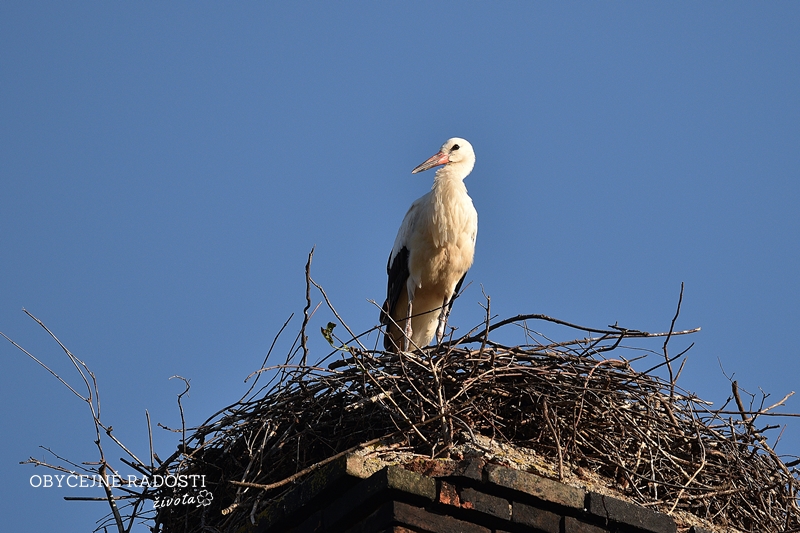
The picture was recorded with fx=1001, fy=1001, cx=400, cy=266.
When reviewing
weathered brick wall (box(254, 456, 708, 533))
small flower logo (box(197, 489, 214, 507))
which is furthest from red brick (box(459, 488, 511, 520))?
small flower logo (box(197, 489, 214, 507))

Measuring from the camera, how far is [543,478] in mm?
3457

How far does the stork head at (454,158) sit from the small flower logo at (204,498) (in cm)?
376

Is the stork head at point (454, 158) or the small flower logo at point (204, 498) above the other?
→ the stork head at point (454, 158)

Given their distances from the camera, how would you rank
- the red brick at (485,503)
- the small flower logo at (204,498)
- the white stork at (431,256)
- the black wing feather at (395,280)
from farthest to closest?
the black wing feather at (395,280)
the white stork at (431,256)
the small flower logo at (204,498)
the red brick at (485,503)

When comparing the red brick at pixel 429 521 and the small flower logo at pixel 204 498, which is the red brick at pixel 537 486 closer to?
the red brick at pixel 429 521

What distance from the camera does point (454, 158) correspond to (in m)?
7.71

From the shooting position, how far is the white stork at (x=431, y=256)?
7051 millimetres

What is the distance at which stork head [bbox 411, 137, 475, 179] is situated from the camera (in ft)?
25.1

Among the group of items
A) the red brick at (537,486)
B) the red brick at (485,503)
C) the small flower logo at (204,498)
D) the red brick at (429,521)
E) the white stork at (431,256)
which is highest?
the white stork at (431,256)

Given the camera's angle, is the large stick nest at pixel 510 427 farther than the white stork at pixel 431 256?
No

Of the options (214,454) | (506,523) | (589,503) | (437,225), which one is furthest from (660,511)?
(437,225)

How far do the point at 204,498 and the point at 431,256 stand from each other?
301cm

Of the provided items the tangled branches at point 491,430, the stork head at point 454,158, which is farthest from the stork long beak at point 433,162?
the tangled branches at point 491,430

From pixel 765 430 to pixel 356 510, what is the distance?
2.40 meters
